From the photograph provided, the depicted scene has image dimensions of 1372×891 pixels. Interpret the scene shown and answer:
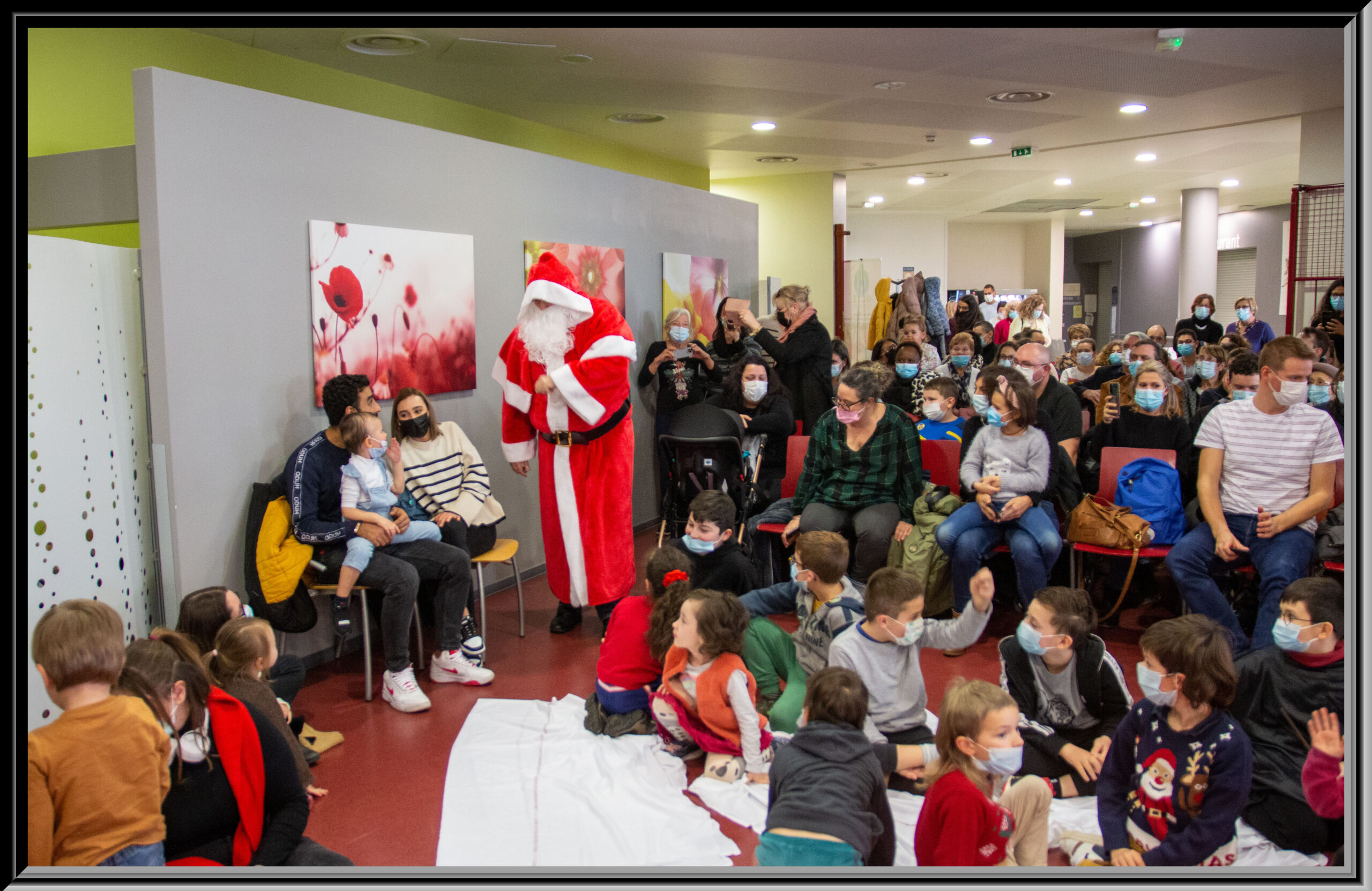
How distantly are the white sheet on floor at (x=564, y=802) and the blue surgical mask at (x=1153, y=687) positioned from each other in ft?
3.96

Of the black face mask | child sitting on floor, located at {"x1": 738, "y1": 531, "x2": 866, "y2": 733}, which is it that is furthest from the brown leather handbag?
the black face mask

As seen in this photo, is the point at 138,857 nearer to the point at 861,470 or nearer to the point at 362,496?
the point at 362,496

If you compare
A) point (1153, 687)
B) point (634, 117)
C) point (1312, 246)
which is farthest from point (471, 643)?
point (1312, 246)

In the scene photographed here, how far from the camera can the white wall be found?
762 inches

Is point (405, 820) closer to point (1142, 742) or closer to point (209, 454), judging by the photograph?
point (209, 454)

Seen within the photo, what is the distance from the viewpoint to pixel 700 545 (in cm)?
379

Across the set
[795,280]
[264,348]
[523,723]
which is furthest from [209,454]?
[795,280]

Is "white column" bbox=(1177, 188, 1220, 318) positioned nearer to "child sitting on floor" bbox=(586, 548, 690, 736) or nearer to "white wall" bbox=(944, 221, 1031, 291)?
"white wall" bbox=(944, 221, 1031, 291)

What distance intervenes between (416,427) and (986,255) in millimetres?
17124

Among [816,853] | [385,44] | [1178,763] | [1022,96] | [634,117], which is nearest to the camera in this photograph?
[816,853]

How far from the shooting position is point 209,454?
3.75 m

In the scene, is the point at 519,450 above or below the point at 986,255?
below

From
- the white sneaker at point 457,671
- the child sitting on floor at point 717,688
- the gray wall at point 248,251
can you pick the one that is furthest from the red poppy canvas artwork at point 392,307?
the child sitting on floor at point 717,688

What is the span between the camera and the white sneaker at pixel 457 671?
4.09 m
